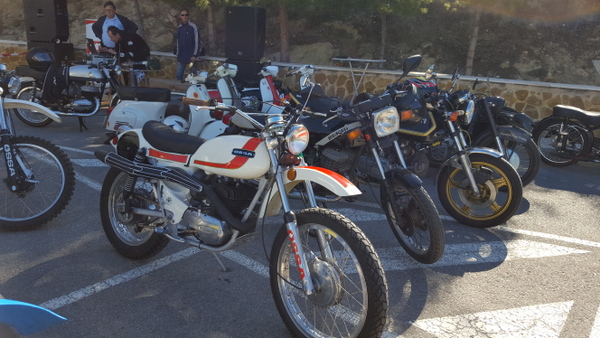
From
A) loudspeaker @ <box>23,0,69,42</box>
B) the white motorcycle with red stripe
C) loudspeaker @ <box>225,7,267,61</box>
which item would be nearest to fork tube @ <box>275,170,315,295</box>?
the white motorcycle with red stripe

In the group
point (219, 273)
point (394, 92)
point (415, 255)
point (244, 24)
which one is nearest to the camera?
point (219, 273)

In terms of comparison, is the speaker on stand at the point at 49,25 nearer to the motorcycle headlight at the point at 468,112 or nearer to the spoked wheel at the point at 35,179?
the spoked wheel at the point at 35,179

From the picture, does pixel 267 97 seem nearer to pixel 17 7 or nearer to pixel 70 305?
pixel 70 305

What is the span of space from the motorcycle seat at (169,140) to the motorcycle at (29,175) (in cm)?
125

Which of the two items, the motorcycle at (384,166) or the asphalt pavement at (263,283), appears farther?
the motorcycle at (384,166)

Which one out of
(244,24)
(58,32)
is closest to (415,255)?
(244,24)

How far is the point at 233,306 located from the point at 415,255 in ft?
5.02

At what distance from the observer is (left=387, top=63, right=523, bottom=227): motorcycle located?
4.98m

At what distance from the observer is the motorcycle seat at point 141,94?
684 cm

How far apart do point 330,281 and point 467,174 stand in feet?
8.44

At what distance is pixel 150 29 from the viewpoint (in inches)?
915

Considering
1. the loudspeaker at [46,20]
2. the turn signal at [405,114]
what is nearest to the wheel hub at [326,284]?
the turn signal at [405,114]

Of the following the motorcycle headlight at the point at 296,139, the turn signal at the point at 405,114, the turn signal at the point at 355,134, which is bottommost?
the turn signal at the point at 355,134

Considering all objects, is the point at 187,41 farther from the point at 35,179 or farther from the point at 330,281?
the point at 330,281
